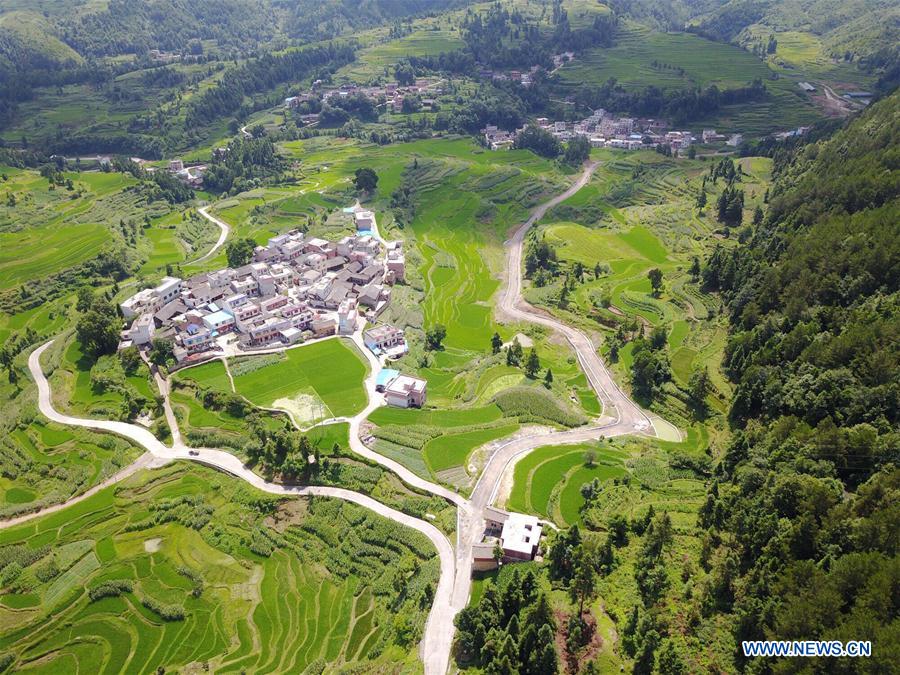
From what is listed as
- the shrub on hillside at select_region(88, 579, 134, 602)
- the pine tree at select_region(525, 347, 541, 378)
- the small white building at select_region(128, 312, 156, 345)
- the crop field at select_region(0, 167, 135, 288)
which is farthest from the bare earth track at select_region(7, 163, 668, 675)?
the crop field at select_region(0, 167, 135, 288)

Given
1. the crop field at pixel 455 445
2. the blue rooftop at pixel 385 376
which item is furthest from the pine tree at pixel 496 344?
the crop field at pixel 455 445

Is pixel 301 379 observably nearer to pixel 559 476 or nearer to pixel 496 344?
pixel 496 344


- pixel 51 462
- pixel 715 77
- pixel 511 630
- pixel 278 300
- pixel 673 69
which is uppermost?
pixel 673 69

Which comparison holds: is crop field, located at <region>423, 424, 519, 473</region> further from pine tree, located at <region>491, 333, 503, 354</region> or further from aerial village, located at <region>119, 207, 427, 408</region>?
pine tree, located at <region>491, 333, 503, 354</region>

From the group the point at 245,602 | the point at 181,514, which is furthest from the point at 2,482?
the point at 245,602

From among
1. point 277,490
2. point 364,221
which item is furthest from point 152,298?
point 277,490

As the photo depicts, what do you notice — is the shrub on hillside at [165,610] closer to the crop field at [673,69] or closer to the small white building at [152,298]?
the small white building at [152,298]

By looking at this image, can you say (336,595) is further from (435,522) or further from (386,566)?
(435,522)
